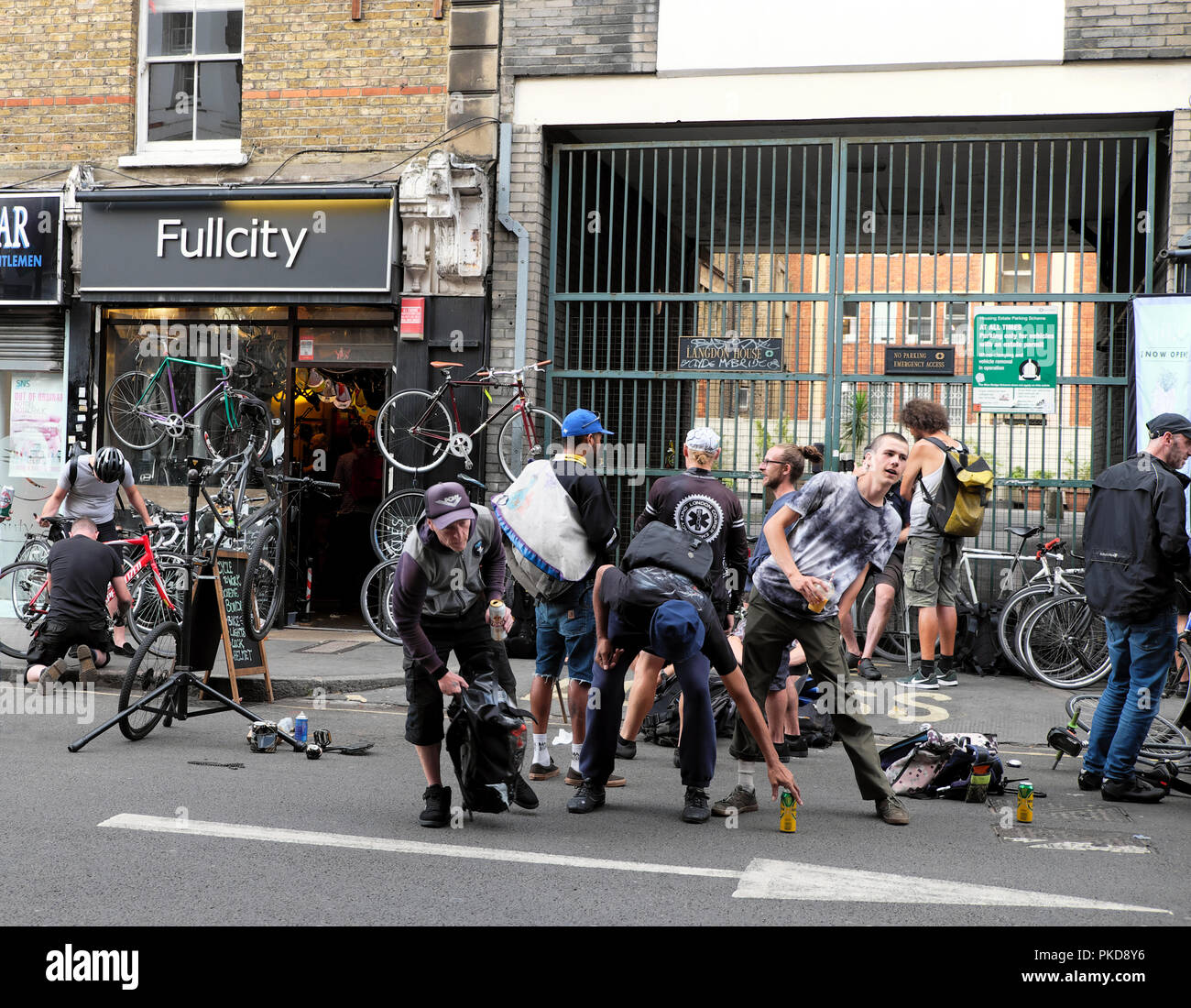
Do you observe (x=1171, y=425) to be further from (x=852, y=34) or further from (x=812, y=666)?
(x=852, y=34)

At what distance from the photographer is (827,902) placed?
4.63 metres

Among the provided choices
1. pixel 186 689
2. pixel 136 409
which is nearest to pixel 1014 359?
pixel 186 689

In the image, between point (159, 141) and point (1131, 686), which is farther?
point (159, 141)

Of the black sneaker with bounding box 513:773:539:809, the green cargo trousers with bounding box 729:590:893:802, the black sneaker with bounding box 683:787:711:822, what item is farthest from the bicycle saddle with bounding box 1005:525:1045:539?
the black sneaker with bounding box 513:773:539:809

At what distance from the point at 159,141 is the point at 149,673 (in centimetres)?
664

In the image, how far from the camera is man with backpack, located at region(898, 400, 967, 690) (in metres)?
9.63

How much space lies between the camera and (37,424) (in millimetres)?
12852

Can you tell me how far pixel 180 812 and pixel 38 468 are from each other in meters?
8.27

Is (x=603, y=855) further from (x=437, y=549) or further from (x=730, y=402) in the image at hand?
(x=730, y=402)

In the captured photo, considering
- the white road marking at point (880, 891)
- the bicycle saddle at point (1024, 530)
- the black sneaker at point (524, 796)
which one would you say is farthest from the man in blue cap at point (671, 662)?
the bicycle saddle at point (1024, 530)

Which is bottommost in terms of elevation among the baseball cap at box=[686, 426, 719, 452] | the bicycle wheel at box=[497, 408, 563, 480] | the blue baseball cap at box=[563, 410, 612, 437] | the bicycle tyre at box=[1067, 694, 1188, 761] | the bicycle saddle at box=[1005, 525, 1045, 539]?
the bicycle tyre at box=[1067, 694, 1188, 761]

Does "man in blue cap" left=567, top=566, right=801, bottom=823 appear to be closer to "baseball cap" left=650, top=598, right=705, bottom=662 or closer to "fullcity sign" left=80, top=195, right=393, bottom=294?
"baseball cap" left=650, top=598, right=705, bottom=662

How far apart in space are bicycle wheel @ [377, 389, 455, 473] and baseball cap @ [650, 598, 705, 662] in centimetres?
593

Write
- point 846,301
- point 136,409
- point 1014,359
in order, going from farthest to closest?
point 136,409 < point 846,301 < point 1014,359
